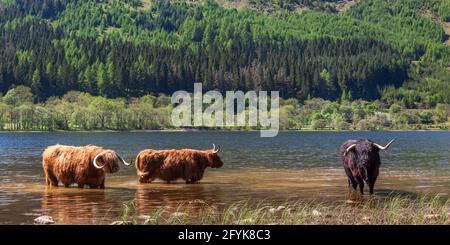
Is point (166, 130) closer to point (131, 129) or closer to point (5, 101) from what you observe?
point (131, 129)

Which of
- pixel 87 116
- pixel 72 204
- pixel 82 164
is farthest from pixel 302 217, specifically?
pixel 87 116

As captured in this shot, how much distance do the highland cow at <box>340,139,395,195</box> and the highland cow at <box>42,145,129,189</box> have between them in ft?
26.6

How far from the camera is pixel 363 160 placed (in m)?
24.6

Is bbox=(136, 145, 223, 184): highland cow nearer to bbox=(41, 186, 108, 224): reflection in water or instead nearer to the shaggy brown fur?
the shaggy brown fur

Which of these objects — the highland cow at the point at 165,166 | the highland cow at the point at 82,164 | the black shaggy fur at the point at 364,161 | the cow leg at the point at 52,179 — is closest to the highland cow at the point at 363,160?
the black shaggy fur at the point at 364,161

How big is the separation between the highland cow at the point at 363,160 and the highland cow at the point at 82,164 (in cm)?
810

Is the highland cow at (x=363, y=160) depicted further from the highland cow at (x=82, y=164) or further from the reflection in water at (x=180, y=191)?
the highland cow at (x=82, y=164)

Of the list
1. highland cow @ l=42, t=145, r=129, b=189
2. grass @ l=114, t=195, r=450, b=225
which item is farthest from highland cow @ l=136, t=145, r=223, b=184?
grass @ l=114, t=195, r=450, b=225

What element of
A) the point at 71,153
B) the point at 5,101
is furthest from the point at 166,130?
the point at 71,153

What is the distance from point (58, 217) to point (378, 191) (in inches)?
490

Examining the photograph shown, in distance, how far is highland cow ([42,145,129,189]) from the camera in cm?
2623

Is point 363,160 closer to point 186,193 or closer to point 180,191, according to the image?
point 186,193

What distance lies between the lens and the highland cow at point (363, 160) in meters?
24.7
